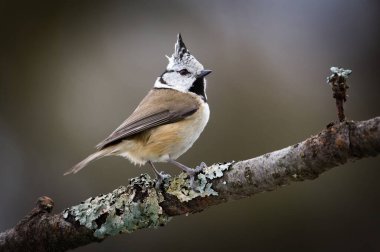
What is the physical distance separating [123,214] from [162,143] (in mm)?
812

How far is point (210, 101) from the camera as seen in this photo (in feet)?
13.4

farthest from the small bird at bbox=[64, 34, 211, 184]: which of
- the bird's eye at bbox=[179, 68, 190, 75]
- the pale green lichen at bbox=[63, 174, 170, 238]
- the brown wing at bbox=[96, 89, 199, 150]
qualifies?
the pale green lichen at bbox=[63, 174, 170, 238]

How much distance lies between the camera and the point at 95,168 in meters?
3.99

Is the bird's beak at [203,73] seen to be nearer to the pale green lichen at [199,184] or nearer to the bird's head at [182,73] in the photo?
the bird's head at [182,73]

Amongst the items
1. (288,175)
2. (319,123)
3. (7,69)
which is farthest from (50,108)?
(288,175)

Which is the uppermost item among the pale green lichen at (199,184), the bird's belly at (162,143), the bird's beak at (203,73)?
the bird's beak at (203,73)

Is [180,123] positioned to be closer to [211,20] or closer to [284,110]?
[284,110]

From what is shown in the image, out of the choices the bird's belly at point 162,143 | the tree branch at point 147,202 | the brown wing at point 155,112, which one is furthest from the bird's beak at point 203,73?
the tree branch at point 147,202

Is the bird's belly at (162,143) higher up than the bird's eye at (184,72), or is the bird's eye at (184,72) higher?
the bird's eye at (184,72)

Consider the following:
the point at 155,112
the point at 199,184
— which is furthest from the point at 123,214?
the point at 155,112

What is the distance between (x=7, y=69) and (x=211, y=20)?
170 centimetres

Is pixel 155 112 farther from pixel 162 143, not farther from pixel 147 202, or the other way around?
pixel 147 202

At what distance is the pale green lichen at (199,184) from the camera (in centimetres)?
264

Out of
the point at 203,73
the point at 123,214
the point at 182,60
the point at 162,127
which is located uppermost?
the point at 182,60
